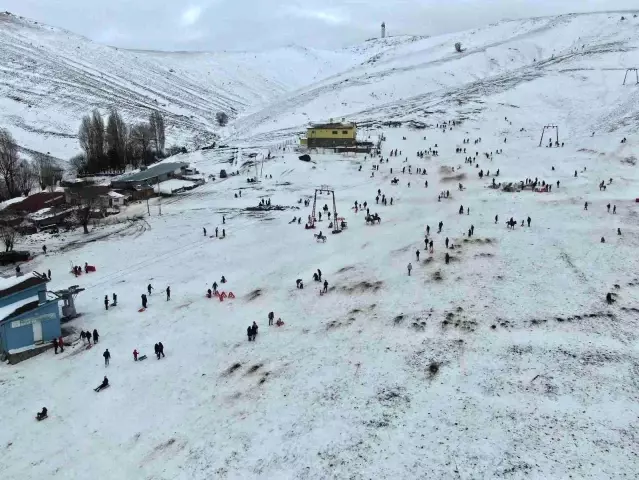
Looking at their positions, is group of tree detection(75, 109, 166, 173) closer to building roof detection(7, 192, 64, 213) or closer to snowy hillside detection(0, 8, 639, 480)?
building roof detection(7, 192, 64, 213)

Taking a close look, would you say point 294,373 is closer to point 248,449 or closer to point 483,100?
point 248,449

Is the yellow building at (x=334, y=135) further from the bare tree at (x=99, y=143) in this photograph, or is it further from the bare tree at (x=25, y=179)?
the bare tree at (x=25, y=179)

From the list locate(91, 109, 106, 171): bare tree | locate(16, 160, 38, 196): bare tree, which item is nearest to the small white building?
locate(16, 160, 38, 196): bare tree

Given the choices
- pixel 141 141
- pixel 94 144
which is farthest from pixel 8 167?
pixel 141 141

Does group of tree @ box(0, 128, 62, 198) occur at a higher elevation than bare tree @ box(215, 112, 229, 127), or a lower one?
lower

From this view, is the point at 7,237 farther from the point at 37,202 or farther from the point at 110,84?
the point at 110,84

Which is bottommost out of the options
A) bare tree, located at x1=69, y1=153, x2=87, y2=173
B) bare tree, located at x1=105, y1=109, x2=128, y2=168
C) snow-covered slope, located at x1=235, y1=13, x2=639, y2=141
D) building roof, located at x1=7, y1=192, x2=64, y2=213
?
building roof, located at x1=7, y1=192, x2=64, y2=213

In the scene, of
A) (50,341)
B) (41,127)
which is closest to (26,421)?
(50,341)

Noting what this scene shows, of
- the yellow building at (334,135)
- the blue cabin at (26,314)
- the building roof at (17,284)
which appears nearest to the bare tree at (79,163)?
the yellow building at (334,135)
